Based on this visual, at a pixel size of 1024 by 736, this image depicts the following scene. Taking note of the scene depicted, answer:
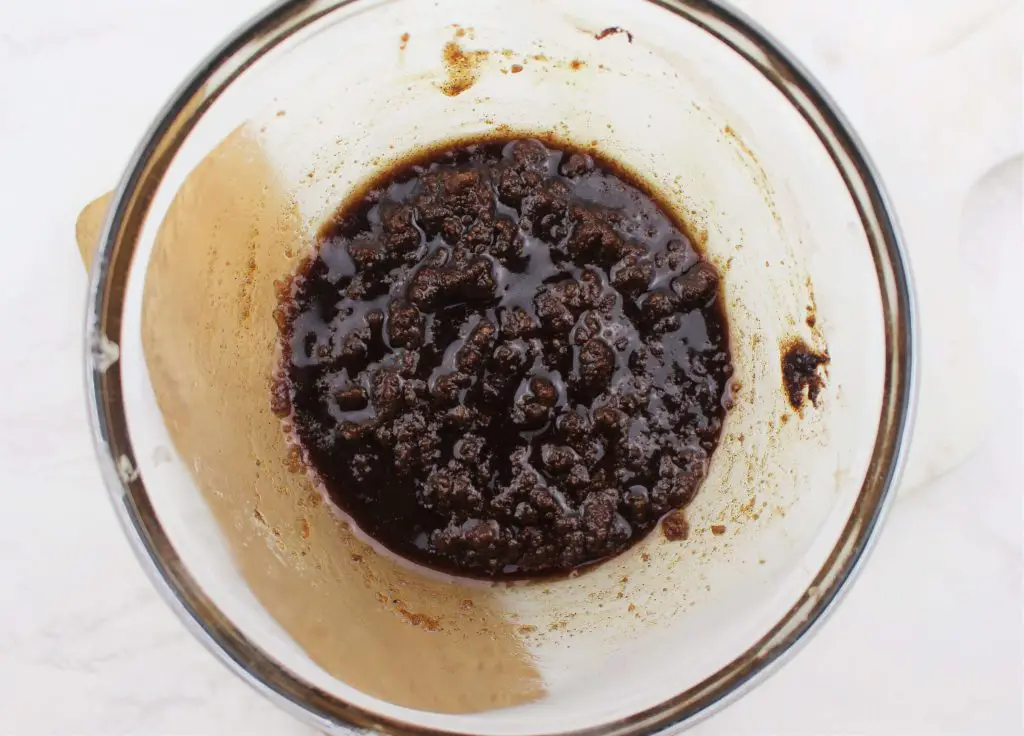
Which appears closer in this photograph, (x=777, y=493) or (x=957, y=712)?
(x=777, y=493)

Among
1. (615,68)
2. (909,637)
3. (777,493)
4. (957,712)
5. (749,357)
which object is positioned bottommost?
(957,712)

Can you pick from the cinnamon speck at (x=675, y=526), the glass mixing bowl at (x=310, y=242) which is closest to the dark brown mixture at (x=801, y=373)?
the glass mixing bowl at (x=310, y=242)

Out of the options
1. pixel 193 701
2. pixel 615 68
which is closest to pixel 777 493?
pixel 615 68

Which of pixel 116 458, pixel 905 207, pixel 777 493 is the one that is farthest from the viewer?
pixel 905 207

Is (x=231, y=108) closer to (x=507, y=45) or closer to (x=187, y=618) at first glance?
(x=507, y=45)

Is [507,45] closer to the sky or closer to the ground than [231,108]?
closer to the sky

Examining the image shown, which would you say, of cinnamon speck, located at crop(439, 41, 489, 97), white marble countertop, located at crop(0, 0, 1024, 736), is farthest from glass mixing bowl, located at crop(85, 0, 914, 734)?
white marble countertop, located at crop(0, 0, 1024, 736)

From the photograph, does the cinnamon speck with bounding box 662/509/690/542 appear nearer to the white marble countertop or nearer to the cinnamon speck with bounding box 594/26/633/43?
the white marble countertop

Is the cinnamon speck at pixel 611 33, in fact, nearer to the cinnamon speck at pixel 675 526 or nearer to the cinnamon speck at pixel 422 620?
the cinnamon speck at pixel 675 526
